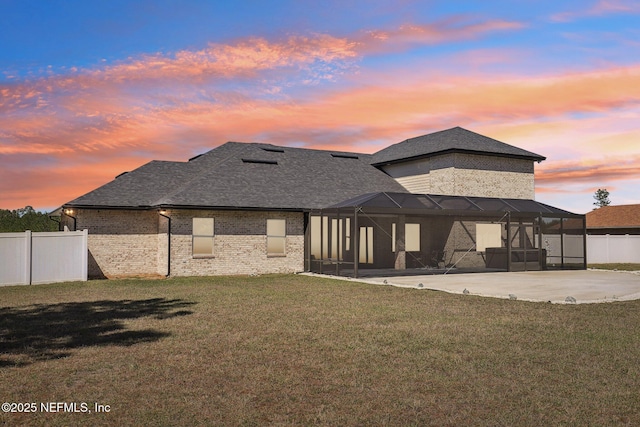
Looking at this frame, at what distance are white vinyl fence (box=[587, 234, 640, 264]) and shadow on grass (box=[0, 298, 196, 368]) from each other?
1157 inches

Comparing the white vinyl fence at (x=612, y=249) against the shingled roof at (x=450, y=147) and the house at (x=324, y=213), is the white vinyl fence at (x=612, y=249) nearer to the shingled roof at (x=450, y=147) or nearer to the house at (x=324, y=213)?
the house at (x=324, y=213)

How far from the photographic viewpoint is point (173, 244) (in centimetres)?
2317

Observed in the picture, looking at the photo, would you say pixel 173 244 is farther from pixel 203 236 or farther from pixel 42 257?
pixel 42 257

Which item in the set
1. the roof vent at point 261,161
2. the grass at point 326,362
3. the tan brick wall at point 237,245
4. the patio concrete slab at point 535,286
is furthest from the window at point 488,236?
the grass at point 326,362

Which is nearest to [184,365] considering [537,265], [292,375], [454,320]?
[292,375]

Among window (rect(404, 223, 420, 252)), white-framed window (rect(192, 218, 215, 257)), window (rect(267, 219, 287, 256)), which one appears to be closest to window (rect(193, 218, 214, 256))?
white-framed window (rect(192, 218, 215, 257))

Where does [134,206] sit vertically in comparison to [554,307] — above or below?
above

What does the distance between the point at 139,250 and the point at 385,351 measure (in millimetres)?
17928

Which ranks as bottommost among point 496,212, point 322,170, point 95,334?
point 95,334

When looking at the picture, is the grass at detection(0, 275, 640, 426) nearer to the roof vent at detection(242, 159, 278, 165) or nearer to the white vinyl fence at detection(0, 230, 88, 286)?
the white vinyl fence at detection(0, 230, 88, 286)

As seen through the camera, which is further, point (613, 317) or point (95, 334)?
point (613, 317)

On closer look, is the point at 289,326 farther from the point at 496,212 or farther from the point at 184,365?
the point at 496,212

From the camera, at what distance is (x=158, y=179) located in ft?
88.2

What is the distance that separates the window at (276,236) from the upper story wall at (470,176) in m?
8.66
